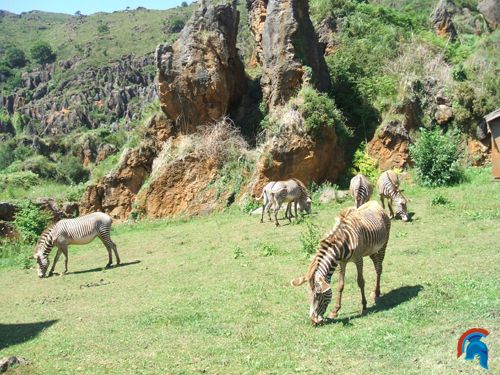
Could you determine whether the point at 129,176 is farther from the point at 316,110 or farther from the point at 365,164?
the point at 365,164

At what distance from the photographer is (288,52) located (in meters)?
25.5

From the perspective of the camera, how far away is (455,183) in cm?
2164

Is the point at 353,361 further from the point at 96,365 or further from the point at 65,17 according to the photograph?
the point at 65,17

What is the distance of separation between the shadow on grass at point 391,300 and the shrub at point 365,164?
1542 centimetres

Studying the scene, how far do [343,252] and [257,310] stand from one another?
2068mm

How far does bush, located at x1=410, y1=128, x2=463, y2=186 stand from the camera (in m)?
21.8

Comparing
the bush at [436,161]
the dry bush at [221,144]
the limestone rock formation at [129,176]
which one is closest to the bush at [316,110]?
the dry bush at [221,144]

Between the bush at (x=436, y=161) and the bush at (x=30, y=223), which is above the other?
the bush at (x=436, y=161)

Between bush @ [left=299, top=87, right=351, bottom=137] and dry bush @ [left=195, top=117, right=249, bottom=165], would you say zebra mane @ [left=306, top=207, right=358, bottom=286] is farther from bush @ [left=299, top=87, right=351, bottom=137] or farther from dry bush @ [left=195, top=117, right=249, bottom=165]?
dry bush @ [left=195, top=117, right=249, bottom=165]

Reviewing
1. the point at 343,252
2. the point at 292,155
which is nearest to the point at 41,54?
the point at 292,155

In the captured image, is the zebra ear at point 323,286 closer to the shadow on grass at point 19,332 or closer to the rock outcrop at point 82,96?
the shadow on grass at point 19,332

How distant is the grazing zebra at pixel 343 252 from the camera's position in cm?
815

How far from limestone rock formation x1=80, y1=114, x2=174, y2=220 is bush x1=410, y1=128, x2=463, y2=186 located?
12.4 m

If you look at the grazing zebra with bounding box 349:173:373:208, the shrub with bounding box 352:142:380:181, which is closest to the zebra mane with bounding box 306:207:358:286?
the grazing zebra with bounding box 349:173:373:208
